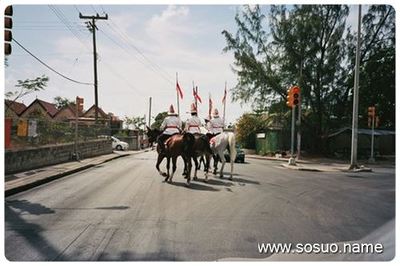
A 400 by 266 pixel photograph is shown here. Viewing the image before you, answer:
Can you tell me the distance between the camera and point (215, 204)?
718 centimetres

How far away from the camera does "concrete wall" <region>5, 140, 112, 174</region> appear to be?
1051 centimetres

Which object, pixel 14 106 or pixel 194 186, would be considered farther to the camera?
Answer: pixel 14 106

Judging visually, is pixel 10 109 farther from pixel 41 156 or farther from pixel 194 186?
pixel 194 186

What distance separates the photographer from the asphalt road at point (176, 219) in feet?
15.2

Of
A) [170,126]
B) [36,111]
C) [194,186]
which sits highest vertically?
[36,111]

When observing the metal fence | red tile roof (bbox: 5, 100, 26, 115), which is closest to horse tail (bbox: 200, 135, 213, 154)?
the metal fence

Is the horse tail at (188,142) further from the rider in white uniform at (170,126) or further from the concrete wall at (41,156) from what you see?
the concrete wall at (41,156)

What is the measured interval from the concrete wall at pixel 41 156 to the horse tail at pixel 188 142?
14.5 ft

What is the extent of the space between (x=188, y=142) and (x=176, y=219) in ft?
14.8

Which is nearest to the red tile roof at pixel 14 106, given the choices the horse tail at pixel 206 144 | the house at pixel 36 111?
the house at pixel 36 111

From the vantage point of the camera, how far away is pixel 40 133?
43.0 feet

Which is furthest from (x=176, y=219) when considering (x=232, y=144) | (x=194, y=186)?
(x=232, y=144)

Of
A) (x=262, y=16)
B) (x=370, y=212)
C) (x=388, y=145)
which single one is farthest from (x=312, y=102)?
(x=370, y=212)

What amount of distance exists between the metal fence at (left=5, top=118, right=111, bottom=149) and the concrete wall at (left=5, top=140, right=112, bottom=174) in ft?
0.61
